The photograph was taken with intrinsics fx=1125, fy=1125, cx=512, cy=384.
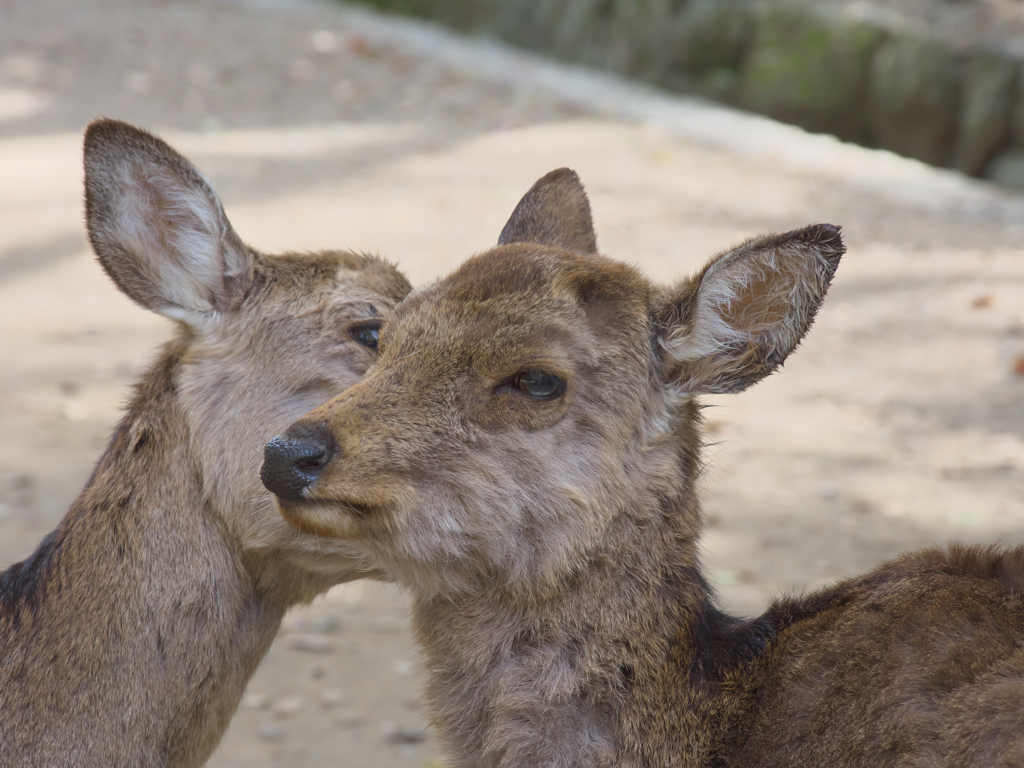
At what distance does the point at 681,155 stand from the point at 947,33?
11.9 feet

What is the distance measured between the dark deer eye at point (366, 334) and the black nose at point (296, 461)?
938 millimetres

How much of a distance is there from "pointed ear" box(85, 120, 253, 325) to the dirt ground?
2126 mm

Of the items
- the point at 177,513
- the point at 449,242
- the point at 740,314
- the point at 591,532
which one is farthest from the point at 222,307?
the point at 449,242

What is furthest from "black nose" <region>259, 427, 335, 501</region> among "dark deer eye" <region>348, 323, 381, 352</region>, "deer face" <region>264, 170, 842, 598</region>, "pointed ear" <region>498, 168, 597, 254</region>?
"pointed ear" <region>498, 168, 597, 254</region>

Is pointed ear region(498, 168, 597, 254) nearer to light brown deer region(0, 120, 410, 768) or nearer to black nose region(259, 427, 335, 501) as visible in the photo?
light brown deer region(0, 120, 410, 768)

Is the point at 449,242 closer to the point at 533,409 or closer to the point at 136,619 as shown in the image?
the point at 136,619

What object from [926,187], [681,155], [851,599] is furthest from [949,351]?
[851,599]

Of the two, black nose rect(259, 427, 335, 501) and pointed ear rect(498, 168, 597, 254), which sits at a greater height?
pointed ear rect(498, 168, 597, 254)

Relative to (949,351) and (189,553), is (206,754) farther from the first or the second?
(949,351)

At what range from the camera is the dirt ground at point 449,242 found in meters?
6.05

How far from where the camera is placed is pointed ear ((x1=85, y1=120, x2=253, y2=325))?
3646 mm

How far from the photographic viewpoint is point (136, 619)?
3.40 m

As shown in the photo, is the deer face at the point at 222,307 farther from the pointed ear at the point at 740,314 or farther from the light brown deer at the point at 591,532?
the pointed ear at the point at 740,314

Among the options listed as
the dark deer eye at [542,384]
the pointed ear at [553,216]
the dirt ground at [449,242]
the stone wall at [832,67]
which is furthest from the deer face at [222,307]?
the stone wall at [832,67]
